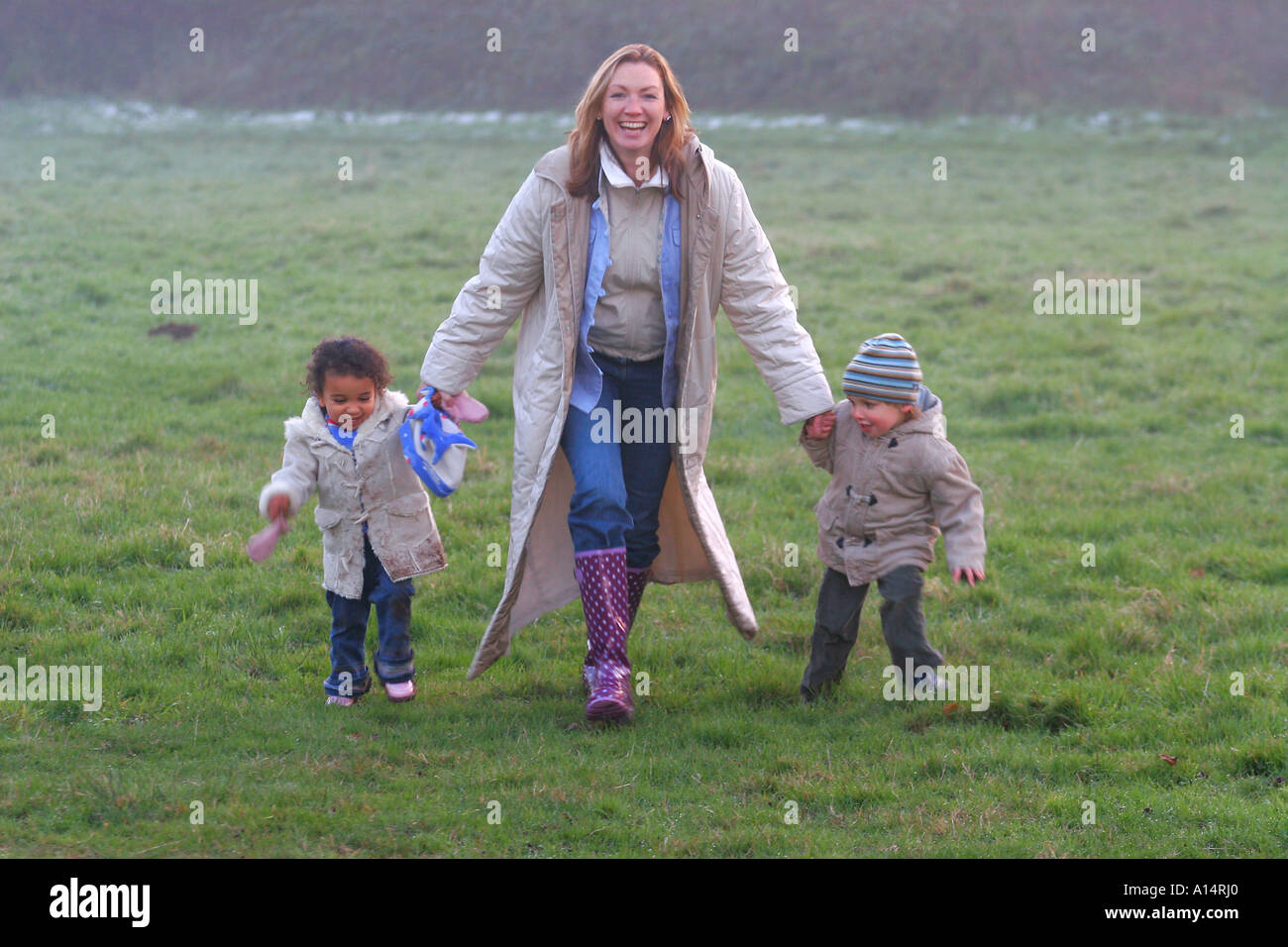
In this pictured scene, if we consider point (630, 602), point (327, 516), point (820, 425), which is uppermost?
point (820, 425)

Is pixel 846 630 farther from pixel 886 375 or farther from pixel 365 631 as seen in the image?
pixel 365 631

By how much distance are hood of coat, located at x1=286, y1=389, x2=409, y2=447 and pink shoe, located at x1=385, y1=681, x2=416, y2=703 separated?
102 cm

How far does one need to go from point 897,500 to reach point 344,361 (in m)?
2.24

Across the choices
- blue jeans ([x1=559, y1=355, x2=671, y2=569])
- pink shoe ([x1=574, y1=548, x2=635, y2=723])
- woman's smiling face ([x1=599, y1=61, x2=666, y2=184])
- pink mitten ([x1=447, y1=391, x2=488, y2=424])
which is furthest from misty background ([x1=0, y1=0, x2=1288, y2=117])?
pink shoe ([x1=574, y1=548, x2=635, y2=723])

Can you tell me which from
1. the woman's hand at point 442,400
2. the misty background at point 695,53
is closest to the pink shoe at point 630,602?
the woman's hand at point 442,400

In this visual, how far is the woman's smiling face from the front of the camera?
5129 millimetres

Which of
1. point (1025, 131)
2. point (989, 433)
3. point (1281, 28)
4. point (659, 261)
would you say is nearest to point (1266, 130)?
point (1025, 131)

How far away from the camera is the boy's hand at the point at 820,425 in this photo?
544 centimetres

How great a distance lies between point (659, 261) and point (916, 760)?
2117 millimetres

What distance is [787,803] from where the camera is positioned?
462 centimetres

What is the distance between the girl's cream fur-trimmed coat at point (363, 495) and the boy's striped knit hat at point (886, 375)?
177 cm

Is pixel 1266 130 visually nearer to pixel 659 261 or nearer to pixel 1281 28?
pixel 1281 28

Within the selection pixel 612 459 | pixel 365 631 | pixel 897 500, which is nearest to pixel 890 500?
pixel 897 500

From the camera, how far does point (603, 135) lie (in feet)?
17.3
